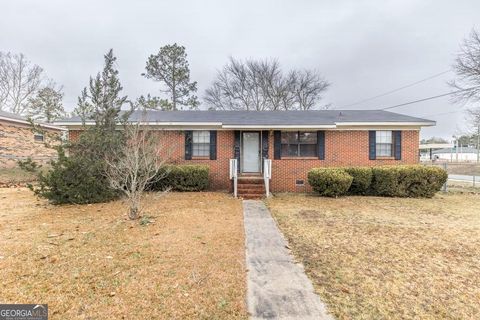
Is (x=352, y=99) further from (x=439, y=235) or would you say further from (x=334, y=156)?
(x=439, y=235)

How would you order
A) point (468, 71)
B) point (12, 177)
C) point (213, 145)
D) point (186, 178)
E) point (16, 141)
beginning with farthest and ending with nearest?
point (468, 71)
point (16, 141)
point (12, 177)
point (213, 145)
point (186, 178)

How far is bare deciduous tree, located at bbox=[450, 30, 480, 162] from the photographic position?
58.6 feet

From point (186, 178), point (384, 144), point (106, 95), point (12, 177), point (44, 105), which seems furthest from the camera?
point (44, 105)

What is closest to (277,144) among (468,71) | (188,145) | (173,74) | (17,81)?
(188,145)

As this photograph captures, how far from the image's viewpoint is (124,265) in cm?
354

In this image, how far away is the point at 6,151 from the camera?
14.3 meters

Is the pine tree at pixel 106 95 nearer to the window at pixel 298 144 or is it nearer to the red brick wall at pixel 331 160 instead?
the red brick wall at pixel 331 160

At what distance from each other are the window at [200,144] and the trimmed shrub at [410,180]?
7.29 metres

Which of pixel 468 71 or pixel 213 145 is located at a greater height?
pixel 468 71

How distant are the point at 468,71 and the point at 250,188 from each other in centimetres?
2013

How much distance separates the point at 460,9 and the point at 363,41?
20.2 ft

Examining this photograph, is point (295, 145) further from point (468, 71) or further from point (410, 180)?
point (468, 71)

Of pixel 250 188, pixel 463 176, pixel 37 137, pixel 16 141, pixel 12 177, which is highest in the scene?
pixel 37 137

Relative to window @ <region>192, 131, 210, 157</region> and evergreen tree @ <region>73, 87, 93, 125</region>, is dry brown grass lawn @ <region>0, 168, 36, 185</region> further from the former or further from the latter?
window @ <region>192, 131, 210, 157</region>
